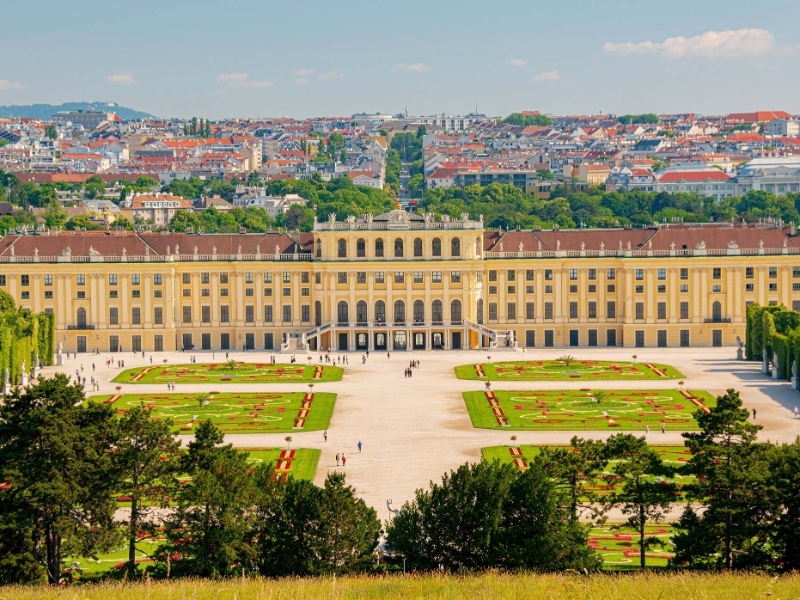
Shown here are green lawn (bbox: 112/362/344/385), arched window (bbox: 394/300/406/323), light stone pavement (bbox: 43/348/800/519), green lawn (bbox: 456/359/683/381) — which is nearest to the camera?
light stone pavement (bbox: 43/348/800/519)

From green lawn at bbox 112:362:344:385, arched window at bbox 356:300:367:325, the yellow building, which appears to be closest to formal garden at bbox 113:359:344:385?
green lawn at bbox 112:362:344:385

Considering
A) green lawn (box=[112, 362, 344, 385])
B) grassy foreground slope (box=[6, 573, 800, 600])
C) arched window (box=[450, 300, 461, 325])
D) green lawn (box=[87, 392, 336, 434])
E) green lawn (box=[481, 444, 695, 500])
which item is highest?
grassy foreground slope (box=[6, 573, 800, 600])

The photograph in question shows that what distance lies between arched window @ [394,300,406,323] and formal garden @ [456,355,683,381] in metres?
12.7

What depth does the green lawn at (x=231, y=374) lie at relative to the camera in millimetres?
99938

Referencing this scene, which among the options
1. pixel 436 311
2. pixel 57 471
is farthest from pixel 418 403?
pixel 57 471

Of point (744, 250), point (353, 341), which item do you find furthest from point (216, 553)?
point (744, 250)

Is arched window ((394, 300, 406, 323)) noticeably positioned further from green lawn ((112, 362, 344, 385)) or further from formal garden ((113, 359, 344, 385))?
green lawn ((112, 362, 344, 385))

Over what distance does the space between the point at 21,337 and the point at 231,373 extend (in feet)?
42.9

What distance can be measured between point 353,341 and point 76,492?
7024cm

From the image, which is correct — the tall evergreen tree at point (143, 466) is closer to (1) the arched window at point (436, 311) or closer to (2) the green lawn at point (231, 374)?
(2) the green lawn at point (231, 374)

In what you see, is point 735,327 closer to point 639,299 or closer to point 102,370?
point 639,299

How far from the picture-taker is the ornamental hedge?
94.6 metres

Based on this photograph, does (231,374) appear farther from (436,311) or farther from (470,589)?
(470,589)

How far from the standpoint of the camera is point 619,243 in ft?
401
